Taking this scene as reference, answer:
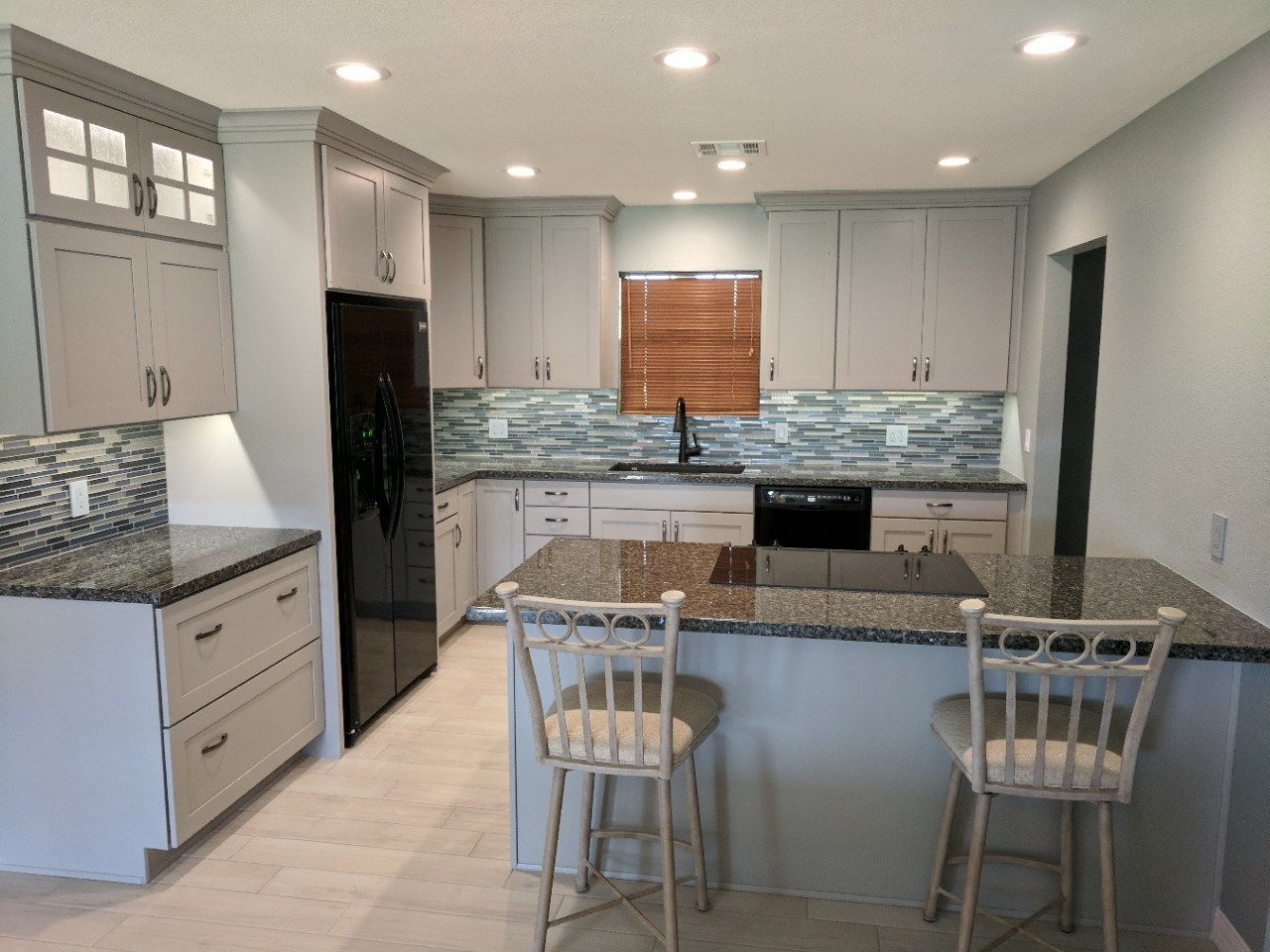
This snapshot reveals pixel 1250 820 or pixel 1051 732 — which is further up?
pixel 1051 732

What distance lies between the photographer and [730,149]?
3.57m

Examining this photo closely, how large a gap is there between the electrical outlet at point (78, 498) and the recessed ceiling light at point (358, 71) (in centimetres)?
158

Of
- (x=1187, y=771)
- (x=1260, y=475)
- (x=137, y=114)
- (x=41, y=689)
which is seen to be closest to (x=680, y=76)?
(x=137, y=114)

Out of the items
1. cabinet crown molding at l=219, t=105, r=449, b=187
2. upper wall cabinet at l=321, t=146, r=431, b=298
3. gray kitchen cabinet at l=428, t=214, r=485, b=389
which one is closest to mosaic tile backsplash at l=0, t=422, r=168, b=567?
upper wall cabinet at l=321, t=146, r=431, b=298

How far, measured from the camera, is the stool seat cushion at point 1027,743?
1943 millimetres

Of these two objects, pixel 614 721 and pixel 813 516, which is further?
pixel 813 516

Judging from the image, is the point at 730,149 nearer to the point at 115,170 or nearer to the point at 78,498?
the point at 115,170

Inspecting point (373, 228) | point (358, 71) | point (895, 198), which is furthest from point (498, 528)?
point (358, 71)

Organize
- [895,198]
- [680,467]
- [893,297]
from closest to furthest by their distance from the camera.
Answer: [895,198] → [893,297] → [680,467]

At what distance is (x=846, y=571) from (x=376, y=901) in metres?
1.60

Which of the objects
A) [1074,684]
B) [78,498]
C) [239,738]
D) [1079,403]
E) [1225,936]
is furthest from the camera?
[1079,403]

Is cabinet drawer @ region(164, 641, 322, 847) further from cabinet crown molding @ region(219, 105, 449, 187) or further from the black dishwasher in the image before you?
the black dishwasher

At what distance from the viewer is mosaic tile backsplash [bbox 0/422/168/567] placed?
2805 mm

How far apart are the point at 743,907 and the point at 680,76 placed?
230 cm
